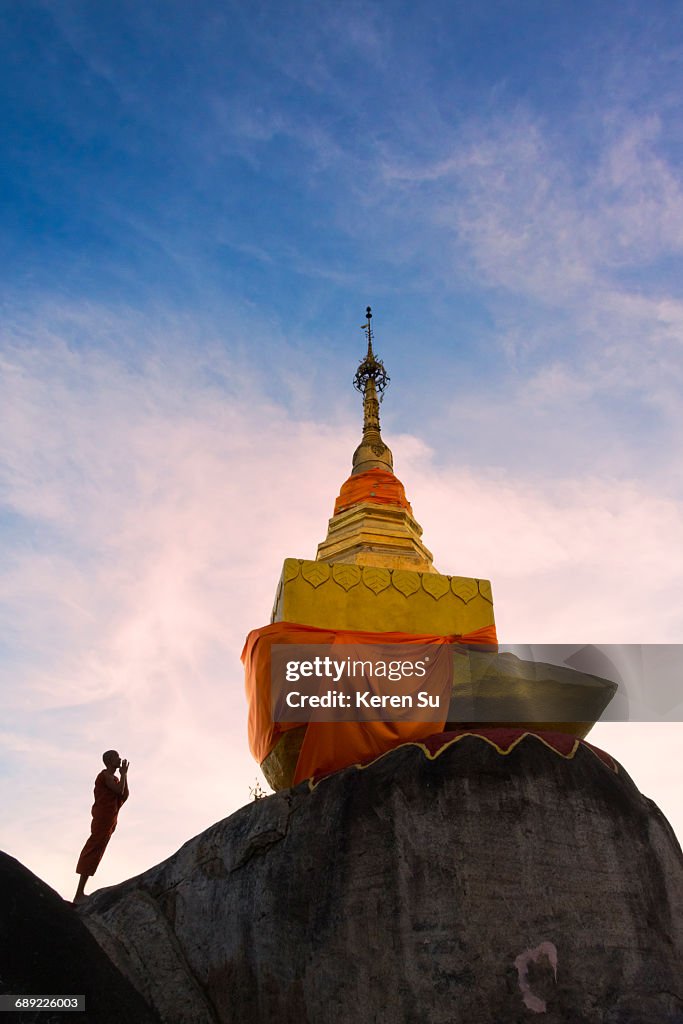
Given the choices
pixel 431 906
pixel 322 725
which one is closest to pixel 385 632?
pixel 322 725

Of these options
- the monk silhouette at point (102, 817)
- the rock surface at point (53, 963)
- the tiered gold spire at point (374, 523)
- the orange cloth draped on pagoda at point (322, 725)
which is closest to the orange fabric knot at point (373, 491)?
the tiered gold spire at point (374, 523)

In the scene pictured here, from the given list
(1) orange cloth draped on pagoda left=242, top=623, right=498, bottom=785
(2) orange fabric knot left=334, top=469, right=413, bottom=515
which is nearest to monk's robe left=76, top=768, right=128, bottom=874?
(1) orange cloth draped on pagoda left=242, top=623, right=498, bottom=785

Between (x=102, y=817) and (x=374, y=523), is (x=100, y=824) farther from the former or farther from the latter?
(x=374, y=523)

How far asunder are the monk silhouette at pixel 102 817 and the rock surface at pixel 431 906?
570mm

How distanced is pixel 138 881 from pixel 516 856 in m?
3.72

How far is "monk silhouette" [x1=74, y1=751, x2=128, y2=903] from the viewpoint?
8.44 m

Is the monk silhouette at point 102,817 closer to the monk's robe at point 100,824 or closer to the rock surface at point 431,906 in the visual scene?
the monk's robe at point 100,824

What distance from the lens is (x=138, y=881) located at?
8.22 meters

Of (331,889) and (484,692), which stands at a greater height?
(484,692)

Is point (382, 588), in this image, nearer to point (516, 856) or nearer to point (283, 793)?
point (283, 793)

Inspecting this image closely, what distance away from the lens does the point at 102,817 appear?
853cm

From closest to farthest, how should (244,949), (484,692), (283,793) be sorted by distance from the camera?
(244,949)
(283,793)
(484,692)

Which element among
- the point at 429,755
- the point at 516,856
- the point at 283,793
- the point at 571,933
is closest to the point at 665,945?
the point at 571,933

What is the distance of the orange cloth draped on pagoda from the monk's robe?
158cm
